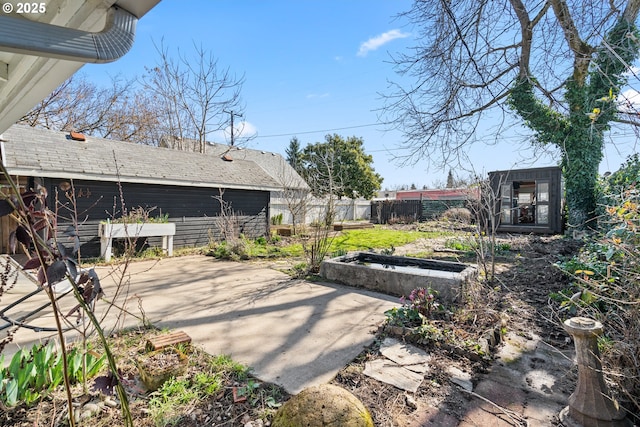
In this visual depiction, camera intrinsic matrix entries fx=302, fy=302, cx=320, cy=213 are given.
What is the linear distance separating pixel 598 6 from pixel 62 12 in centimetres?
741

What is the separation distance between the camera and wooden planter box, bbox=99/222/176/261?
281 inches

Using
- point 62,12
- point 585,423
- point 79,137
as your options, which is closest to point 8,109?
point 62,12

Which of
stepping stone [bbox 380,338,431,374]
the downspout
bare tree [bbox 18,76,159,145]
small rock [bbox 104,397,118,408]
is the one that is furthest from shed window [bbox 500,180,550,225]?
bare tree [bbox 18,76,159,145]

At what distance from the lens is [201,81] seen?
632 inches

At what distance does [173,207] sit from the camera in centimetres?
900

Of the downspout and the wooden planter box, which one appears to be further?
the wooden planter box

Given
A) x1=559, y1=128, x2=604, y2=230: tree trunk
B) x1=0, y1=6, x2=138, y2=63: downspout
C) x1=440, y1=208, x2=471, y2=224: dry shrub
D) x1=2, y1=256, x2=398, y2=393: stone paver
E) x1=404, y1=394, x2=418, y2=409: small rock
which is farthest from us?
x1=559, y1=128, x2=604, y2=230: tree trunk

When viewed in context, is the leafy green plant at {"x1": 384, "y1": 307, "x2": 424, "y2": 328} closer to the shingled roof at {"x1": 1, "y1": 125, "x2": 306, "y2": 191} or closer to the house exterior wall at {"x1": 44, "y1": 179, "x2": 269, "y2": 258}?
the shingled roof at {"x1": 1, "y1": 125, "x2": 306, "y2": 191}

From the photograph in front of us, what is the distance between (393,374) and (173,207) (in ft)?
27.4

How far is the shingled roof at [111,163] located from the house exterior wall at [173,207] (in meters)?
0.33

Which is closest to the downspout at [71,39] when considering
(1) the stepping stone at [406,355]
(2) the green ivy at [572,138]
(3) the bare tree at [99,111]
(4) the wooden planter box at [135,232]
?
(1) the stepping stone at [406,355]

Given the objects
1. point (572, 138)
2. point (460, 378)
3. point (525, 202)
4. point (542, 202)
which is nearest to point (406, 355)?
point (460, 378)

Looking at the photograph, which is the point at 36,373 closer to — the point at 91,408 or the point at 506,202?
the point at 91,408

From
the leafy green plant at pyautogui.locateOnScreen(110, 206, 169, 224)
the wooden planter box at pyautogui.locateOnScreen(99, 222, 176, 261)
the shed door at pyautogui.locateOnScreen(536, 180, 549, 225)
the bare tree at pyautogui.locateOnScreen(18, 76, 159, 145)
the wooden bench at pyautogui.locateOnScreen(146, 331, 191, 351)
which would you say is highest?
the bare tree at pyautogui.locateOnScreen(18, 76, 159, 145)
